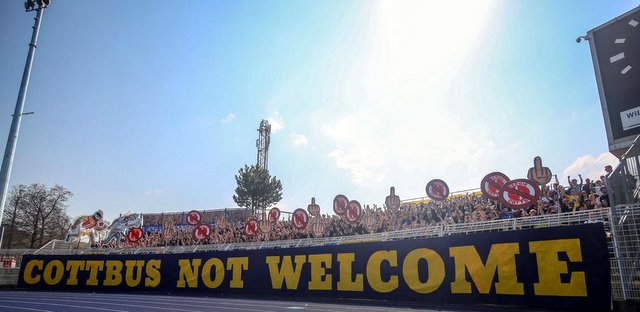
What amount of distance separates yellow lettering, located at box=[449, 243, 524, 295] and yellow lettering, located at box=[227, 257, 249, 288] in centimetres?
940

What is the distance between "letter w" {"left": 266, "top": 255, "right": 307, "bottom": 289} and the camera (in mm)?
15734

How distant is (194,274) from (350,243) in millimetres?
8640

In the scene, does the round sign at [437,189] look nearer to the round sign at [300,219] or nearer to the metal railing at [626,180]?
the metal railing at [626,180]

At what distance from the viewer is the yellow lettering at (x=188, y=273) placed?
61.0 ft

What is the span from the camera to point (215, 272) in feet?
59.4

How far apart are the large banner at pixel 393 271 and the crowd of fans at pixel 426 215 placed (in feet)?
6.16

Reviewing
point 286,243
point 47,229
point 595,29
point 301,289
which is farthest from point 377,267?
point 47,229

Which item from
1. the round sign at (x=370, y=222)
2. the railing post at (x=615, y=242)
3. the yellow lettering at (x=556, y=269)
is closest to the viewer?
the railing post at (x=615, y=242)

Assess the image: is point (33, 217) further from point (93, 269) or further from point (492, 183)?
point (492, 183)

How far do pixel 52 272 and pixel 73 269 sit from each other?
134cm

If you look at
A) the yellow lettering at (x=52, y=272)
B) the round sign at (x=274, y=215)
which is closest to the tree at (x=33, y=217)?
→ the yellow lettering at (x=52, y=272)

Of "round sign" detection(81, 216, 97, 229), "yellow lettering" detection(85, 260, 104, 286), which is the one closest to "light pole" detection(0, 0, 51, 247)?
"yellow lettering" detection(85, 260, 104, 286)

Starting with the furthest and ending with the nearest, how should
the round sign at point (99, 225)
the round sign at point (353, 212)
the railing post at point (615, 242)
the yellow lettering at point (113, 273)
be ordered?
1. the round sign at point (99, 225)
2. the yellow lettering at point (113, 273)
3. the round sign at point (353, 212)
4. the railing post at point (615, 242)

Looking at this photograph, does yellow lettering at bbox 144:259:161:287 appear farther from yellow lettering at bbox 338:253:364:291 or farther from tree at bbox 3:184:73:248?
tree at bbox 3:184:73:248
